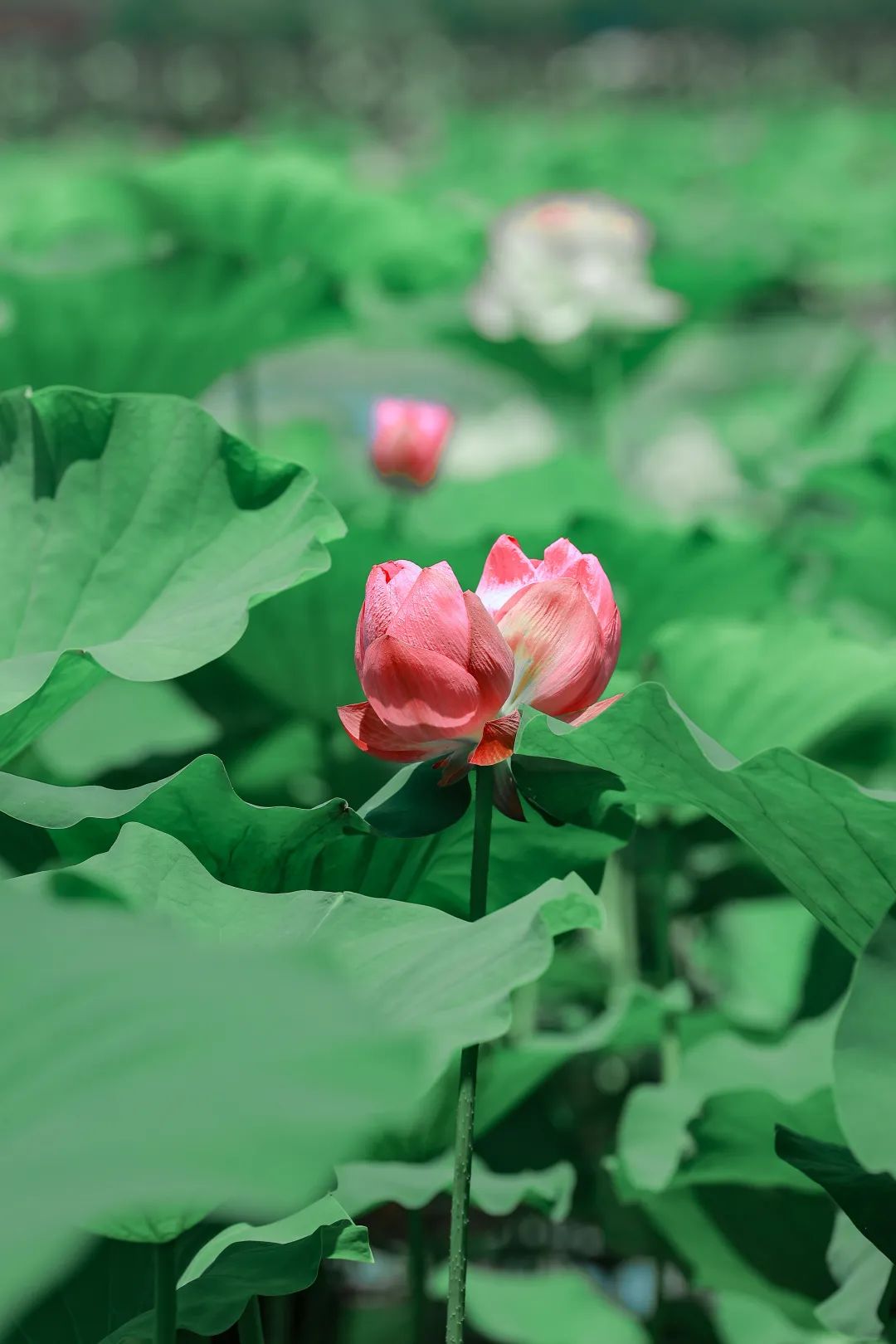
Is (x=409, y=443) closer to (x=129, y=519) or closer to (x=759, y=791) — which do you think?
(x=129, y=519)

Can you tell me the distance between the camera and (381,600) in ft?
1.81

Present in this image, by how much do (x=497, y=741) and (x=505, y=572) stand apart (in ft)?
0.25

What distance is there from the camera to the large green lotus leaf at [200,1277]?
0.54 metres

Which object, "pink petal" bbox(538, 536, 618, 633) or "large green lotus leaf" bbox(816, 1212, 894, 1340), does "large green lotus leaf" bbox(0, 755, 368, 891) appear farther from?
"large green lotus leaf" bbox(816, 1212, 894, 1340)

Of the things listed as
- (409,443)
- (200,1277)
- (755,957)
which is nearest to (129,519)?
(200,1277)

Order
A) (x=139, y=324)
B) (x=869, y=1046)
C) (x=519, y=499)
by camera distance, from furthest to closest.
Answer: (x=519, y=499), (x=139, y=324), (x=869, y=1046)

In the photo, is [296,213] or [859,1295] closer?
[859,1295]

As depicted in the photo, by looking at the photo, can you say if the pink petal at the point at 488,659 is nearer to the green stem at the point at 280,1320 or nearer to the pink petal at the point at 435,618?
the pink petal at the point at 435,618

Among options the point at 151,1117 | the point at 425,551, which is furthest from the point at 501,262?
the point at 151,1117

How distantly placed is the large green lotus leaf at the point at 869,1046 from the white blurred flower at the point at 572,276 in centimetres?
150

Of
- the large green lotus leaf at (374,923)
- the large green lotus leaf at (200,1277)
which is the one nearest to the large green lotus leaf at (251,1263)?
the large green lotus leaf at (200,1277)

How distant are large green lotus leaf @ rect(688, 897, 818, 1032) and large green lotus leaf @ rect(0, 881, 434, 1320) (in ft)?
3.50

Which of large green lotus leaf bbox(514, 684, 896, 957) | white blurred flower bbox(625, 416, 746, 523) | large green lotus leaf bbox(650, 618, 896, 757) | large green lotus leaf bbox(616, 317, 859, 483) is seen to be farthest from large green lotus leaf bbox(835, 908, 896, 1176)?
large green lotus leaf bbox(616, 317, 859, 483)

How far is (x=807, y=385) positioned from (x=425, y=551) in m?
2.20
